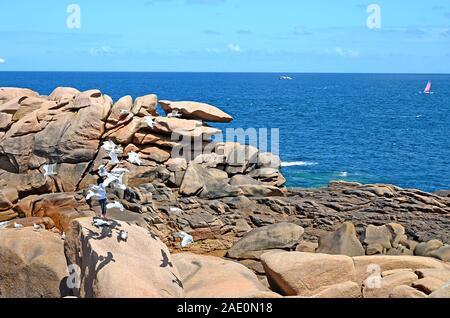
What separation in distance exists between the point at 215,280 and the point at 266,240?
694 centimetres

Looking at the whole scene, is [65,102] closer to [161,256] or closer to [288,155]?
[161,256]

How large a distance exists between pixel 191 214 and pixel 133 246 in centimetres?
972

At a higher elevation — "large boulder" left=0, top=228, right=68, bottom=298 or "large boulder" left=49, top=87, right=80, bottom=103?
"large boulder" left=49, top=87, right=80, bottom=103

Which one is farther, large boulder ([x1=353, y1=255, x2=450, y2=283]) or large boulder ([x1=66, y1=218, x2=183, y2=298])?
large boulder ([x1=353, y1=255, x2=450, y2=283])

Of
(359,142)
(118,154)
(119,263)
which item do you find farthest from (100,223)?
(359,142)

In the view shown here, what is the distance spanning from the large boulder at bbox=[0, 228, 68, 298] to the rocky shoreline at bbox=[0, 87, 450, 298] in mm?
31

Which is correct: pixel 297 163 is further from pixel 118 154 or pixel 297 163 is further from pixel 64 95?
pixel 118 154

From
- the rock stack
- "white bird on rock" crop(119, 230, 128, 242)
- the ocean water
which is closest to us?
"white bird on rock" crop(119, 230, 128, 242)

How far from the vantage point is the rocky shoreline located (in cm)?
1377

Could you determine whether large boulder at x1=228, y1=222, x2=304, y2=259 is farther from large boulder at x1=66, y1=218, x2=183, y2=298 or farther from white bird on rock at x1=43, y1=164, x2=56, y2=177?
white bird on rock at x1=43, y1=164, x2=56, y2=177

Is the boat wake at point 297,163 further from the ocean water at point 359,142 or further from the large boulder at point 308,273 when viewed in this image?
the large boulder at point 308,273

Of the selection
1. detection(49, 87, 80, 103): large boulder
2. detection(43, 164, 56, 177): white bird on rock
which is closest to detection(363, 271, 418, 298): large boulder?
detection(43, 164, 56, 177): white bird on rock

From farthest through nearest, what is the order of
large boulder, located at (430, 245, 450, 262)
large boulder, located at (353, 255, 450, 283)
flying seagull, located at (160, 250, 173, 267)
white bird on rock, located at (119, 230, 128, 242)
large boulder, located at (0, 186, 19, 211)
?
large boulder, located at (0, 186, 19, 211) → large boulder, located at (430, 245, 450, 262) → large boulder, located at (353, 255, 450, 283) → white bird on rock, located at (119, 230, 128, 242) → flying seagull, located at (160, 250, 173, 267)
